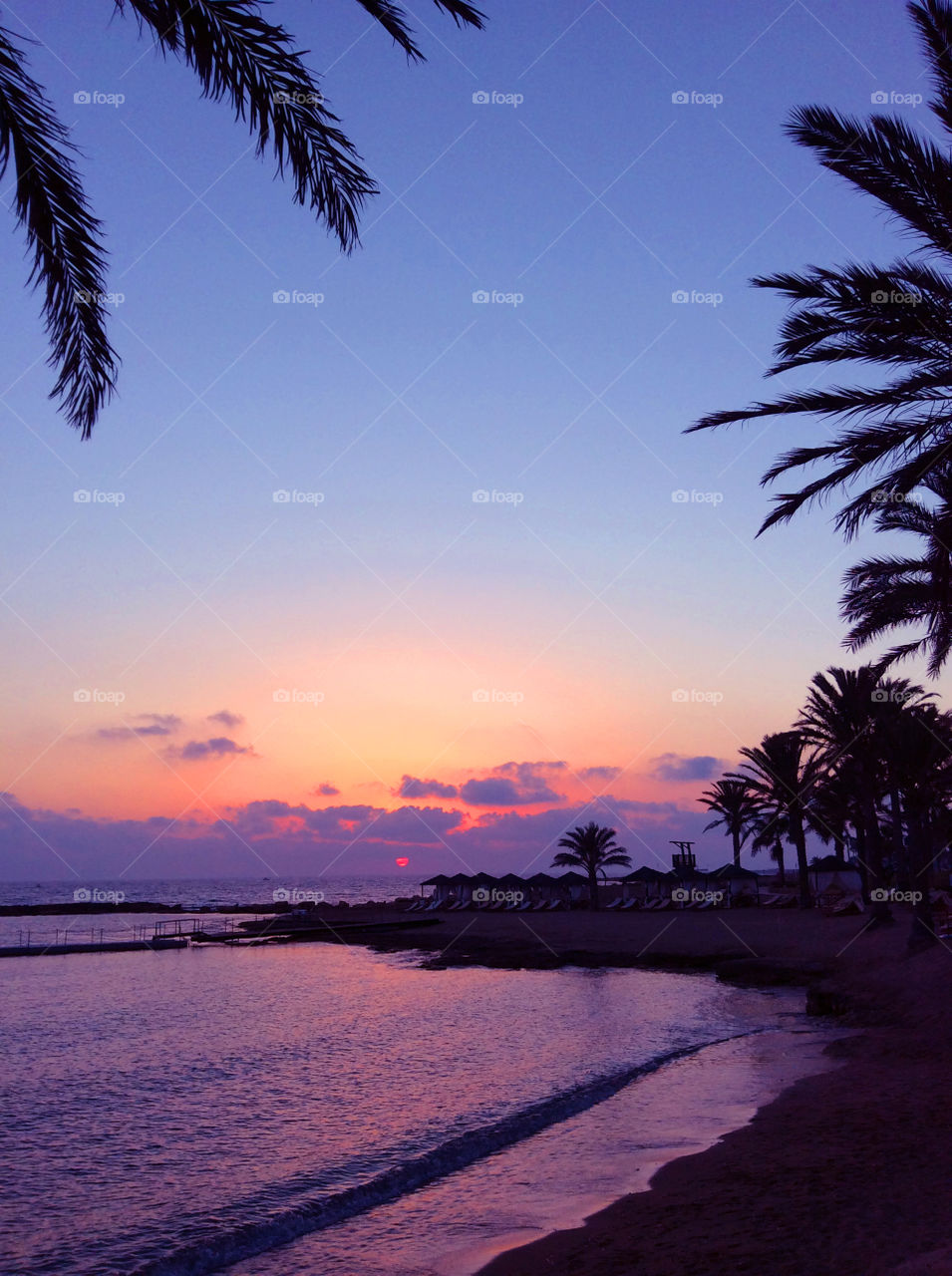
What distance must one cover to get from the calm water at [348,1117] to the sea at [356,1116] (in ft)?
0.16

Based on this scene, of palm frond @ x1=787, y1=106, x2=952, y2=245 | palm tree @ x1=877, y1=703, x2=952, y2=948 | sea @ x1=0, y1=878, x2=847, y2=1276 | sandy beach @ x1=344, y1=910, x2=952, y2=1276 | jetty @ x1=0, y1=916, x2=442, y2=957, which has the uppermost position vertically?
palm frond @ x1=787, y1=106, x2=952, y2=245

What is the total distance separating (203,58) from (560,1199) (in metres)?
10.2

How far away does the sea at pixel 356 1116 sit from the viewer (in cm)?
909

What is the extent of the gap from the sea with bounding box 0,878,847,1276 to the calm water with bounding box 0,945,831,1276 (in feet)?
0.16

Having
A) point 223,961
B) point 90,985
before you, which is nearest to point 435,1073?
point 90,985

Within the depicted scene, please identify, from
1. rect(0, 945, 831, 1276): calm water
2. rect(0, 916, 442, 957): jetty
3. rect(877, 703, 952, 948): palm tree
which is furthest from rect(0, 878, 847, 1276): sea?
rect(0, 916, 442, 957): jetty

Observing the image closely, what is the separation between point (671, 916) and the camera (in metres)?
54.3

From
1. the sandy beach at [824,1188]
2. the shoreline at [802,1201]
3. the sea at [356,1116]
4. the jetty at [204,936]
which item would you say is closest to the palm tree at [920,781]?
the sea at [356,1116]

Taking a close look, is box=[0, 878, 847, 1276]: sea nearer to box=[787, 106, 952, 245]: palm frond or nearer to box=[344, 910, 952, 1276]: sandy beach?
box=[344, 910, 952, 1276]: sandy beach

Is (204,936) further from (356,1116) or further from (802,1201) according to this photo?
(802,1201)

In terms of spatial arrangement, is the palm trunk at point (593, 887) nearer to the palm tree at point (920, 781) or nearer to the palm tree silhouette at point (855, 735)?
the palm tree silhouette at point (855, 735)

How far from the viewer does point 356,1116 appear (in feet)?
46.1

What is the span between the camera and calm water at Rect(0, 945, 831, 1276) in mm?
9125

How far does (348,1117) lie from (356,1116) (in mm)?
140
